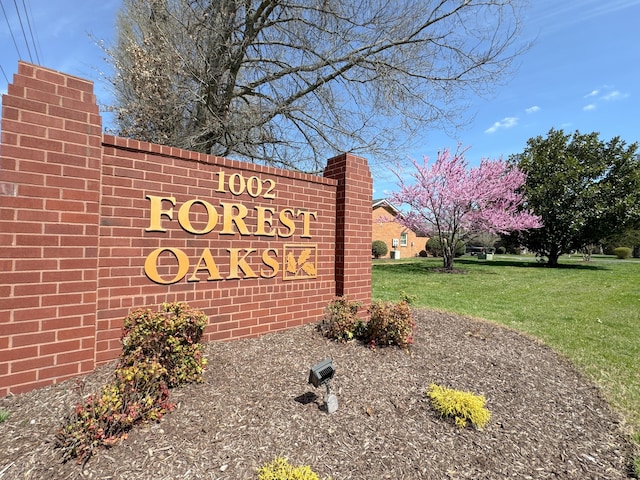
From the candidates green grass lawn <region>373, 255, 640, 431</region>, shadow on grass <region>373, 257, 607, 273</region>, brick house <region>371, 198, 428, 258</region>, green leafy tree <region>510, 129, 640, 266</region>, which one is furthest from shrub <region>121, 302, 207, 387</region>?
brick house <region>371, 198, 428, 258</region>

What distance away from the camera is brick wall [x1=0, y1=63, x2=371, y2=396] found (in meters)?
2.59

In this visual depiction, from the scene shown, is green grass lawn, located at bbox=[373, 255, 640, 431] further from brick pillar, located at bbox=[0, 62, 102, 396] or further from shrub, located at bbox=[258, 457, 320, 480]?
brick pillar, located at bbox=[0, 62, 102, 396]

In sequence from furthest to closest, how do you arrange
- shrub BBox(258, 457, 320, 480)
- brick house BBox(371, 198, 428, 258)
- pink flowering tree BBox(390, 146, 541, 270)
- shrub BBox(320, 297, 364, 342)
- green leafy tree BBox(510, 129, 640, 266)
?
brick house BBox(371, 198, 428, 258) < green leafy tree BBox(510, 129, 640, 266) < pink flowering tree BBox(390, 146, 541, 270) < shrub BBox(320, 297, 364, 342) < shrub BBox(258, 457, 320, 480)

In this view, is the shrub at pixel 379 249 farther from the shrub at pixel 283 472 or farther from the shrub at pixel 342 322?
the shrub at pixel 283 472

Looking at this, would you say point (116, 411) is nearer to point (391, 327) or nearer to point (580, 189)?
point (391, 327)

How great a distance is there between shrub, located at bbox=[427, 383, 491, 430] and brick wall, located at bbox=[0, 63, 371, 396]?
2.24 m

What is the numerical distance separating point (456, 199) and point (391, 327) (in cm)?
1272

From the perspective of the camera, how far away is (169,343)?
110 inches

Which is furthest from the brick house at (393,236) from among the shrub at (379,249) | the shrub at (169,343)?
the shrub at (169,343)

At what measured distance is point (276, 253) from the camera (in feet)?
14.2

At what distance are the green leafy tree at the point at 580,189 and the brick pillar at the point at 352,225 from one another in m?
17.9

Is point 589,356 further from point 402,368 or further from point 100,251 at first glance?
point 100,251

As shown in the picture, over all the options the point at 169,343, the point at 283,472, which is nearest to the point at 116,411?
the point at 169,343

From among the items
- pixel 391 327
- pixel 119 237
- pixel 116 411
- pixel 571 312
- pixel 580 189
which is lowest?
pixel 571 312
